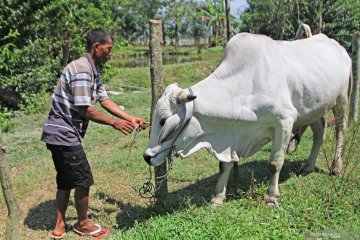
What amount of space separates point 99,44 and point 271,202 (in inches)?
87.5

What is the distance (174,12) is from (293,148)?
114ft

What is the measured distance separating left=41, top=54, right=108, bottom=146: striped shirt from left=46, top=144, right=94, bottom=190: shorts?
0.23 feet

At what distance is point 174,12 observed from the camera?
39031 mm

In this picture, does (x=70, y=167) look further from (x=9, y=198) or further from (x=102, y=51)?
(x=102, y=51)

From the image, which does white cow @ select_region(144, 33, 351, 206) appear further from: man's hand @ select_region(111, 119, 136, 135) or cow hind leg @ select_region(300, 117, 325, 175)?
cow hind leg @ select_region(300, 117, 325, 175)

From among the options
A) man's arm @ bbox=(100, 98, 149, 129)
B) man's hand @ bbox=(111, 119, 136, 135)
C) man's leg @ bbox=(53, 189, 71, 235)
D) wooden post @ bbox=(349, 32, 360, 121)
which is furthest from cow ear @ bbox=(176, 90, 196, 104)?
wooden post @ bbox=(349, 32, 360, 121)

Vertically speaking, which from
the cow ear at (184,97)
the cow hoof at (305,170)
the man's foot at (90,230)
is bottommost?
the man's foot at (90,230)

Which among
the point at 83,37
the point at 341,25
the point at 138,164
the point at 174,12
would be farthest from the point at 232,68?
the point at 174,12

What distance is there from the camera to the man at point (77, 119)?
346 cm

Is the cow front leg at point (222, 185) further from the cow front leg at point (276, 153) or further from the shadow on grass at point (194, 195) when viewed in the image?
the cow front leg at point (276, 153)

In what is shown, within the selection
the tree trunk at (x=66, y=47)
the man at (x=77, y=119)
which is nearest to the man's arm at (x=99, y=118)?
the man at (x=77, y=119)

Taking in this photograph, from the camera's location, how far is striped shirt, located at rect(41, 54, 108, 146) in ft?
11.3

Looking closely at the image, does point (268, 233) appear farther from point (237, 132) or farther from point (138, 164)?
point (138, 164)

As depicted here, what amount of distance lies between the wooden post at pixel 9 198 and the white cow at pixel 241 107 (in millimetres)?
1142
